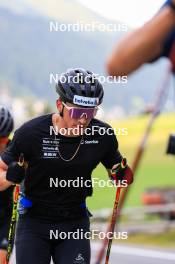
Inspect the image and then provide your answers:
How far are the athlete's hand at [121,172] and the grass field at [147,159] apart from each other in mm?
10067

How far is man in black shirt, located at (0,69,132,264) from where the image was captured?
520 cm

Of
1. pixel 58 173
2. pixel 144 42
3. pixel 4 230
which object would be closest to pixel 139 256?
pixel 4 230

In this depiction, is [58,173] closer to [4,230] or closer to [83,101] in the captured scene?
[83,101]

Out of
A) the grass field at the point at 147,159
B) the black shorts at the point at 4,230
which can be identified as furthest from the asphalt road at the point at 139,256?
the black shorts at the point at 4,230

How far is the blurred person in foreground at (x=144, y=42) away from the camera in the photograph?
142 inches

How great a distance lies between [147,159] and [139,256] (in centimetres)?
545

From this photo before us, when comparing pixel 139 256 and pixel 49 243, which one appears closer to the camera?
pixel 49 243

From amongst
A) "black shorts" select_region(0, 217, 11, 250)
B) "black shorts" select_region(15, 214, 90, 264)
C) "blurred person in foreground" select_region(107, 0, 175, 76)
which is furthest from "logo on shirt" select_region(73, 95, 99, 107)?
"black shorts" select_region(0, 217, 11, 250)

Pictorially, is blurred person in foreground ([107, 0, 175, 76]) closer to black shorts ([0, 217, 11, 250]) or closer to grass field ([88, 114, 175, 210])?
black shorts ([0, 217, 11, 250])

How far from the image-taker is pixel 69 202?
17.3ft

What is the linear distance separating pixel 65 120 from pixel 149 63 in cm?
145

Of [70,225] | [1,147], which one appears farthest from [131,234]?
[70,225]

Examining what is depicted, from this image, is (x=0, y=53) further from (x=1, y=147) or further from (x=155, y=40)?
(x=155, y=40)

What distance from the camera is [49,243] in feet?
17.3
